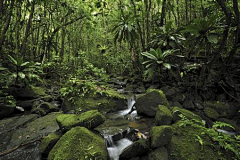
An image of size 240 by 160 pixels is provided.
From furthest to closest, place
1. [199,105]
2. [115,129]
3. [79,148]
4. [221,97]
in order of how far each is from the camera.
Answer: [221,97]
[199,105]
[115,129]
[79,148]

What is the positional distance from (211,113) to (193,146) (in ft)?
10.3

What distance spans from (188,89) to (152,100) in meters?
2.35

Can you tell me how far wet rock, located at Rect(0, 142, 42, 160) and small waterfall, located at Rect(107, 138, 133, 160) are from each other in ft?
4.27

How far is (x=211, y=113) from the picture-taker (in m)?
4.79

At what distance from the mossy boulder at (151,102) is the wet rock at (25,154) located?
307 centimetres

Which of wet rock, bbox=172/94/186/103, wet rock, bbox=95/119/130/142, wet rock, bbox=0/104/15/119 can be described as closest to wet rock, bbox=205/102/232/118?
wet rock, bbox=172/94/186/103

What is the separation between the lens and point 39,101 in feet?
16.7

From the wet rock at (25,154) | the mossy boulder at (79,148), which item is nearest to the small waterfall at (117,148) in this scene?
the mossy boulder at (79,148)

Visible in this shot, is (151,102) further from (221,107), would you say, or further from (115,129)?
(221,107)

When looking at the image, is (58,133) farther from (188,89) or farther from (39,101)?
(188,89)

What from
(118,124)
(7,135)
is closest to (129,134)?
(118,124)

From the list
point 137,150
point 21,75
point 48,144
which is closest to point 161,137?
point 137,150

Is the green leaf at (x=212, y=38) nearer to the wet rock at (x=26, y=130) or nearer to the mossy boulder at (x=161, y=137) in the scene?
the mossy boulder at (x=161, y=137)

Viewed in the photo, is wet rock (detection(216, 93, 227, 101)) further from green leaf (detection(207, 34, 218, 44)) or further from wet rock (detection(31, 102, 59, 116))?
wet rock (detection(31, 102, 59, 116))
